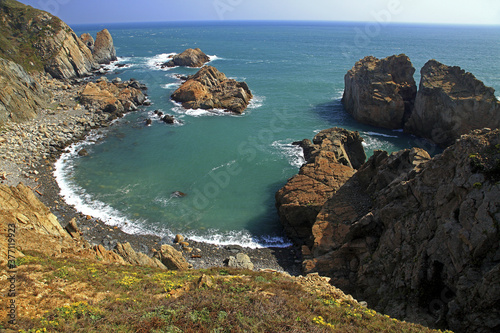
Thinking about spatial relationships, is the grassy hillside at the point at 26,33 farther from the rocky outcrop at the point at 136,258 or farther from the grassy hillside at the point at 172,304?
the grassy hillside at the point at 172,304

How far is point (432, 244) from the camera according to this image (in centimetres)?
1797

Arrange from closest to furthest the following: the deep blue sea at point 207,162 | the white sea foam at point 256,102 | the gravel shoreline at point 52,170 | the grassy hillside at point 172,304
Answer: the grassy hillside at point 172,304, the gravel shoreline at point 52,170, the deep blue sea at point 207,162, the white sea foam at point 256,102

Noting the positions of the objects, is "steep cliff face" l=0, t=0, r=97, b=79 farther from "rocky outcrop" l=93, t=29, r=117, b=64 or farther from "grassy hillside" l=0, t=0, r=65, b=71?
"rocky outcrop" l=93, t=29, r=117, b=64

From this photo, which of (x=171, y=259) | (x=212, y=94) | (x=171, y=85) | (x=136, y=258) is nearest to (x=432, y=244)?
(x=171, y=259)

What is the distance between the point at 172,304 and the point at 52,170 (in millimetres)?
36476

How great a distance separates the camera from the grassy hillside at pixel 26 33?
77500 millimetres

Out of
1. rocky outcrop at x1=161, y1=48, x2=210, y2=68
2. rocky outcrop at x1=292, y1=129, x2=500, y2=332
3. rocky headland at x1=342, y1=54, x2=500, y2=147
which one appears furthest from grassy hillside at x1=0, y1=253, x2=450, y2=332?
rocky outcrop at x1=161, y1=48, x2=210, y2=68

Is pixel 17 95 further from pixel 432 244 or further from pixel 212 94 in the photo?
pixel 432 244

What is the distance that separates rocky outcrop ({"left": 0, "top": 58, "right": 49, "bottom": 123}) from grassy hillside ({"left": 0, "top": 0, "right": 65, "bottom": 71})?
19.4 metres

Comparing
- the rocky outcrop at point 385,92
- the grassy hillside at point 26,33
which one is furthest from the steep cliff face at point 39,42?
the rocky outcrop at point 385,92

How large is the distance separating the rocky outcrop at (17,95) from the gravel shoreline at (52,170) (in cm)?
172

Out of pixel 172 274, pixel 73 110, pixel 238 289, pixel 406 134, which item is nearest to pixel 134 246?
pixel 172 274

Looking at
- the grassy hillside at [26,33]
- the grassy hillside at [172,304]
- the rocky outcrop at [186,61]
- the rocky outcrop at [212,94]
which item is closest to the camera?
the grassy hillside at [172,304]

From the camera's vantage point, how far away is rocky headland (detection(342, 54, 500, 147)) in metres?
49.3
